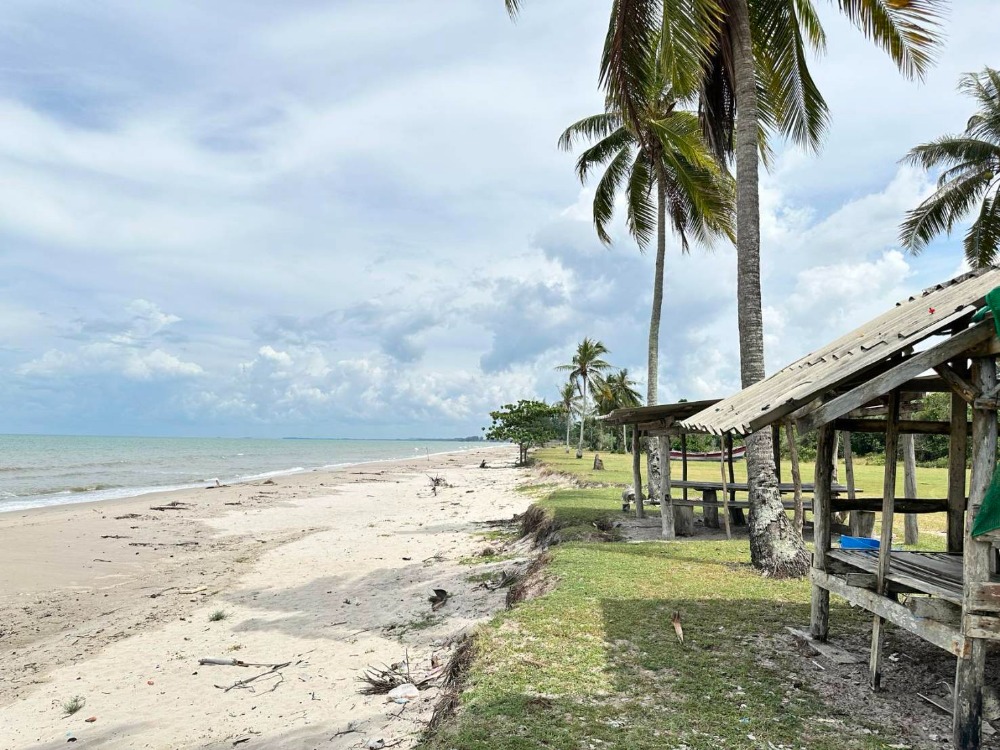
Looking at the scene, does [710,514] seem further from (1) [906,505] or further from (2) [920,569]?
(2) [920,569]

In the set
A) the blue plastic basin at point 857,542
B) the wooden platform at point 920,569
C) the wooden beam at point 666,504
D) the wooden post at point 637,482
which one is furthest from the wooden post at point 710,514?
the wooden platform at point 920,569

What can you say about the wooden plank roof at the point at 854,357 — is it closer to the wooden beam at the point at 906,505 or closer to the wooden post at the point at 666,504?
the wooden beam at the point at 906,505

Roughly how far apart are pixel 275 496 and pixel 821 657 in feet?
73.5

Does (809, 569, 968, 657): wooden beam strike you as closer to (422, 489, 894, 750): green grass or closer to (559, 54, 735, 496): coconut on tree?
(422, 489, 894, 750): green grass

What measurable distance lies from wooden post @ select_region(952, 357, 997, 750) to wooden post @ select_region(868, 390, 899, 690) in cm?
69

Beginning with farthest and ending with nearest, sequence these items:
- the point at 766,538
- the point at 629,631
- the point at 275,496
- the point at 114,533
A: the point at 275,496 < the point at 114,533 < the point at 766,538 < the point at 629,631

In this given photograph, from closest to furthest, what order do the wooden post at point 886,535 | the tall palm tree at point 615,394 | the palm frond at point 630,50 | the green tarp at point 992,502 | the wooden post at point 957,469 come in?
the green tarp at point 992,502 → the wooden post at point 886,535 → the wooden post at point 957,469 → the palm frond at point 630,50 → the tall palm tree at point 615,394

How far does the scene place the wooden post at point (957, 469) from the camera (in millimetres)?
5387

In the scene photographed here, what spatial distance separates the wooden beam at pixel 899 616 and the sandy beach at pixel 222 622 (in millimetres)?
3369

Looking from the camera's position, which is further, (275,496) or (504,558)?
(275,496)

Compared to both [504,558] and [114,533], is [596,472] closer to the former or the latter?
[504,558]

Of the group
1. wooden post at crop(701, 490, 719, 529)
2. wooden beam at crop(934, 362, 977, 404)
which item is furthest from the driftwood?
wooden post at crop(701, 490, 719, 529)

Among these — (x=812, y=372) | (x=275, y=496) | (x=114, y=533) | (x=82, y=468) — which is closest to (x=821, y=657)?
(x=812, y=372)

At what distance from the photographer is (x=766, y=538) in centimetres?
781
